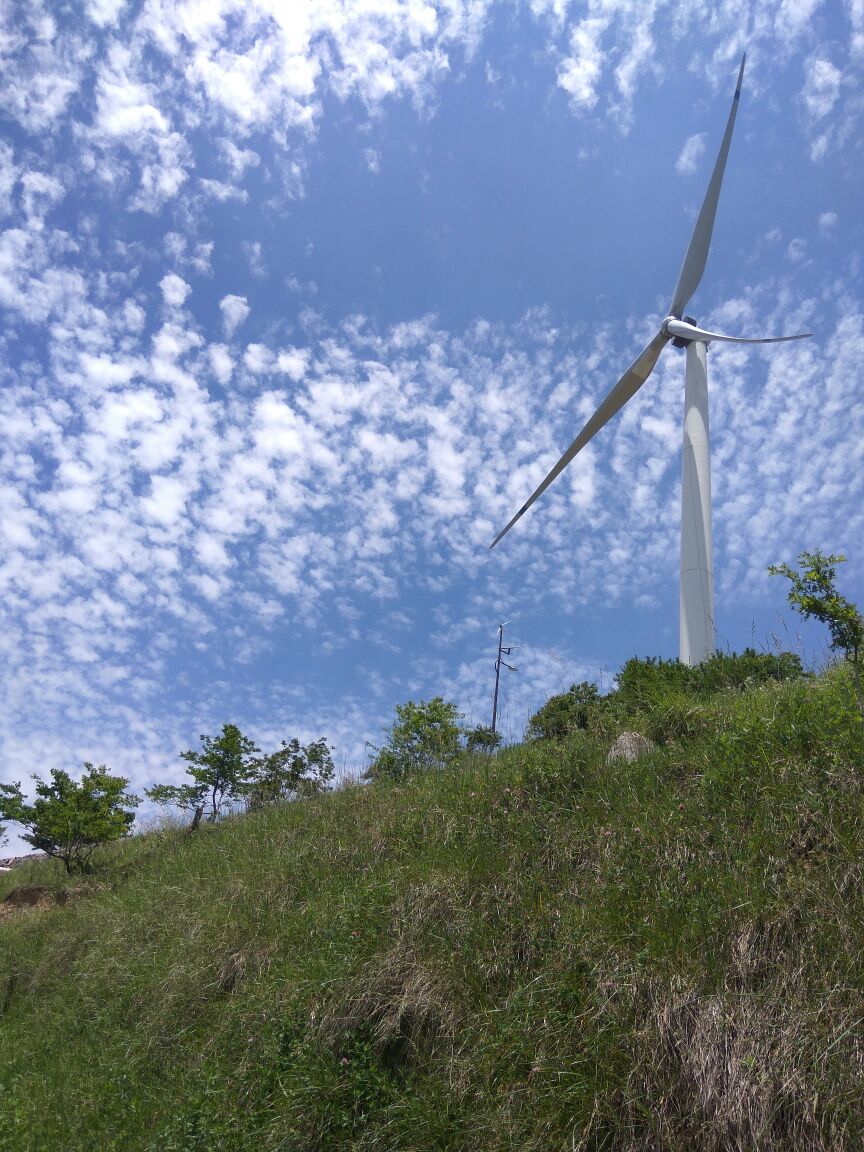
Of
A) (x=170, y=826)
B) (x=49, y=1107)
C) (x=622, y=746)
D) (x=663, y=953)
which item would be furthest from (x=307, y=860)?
(x=170, y=826)

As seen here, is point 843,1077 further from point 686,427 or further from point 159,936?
point 686,427

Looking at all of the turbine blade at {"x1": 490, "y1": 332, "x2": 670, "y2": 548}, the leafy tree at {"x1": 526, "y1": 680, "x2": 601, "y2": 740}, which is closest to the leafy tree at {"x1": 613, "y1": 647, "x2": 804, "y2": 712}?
the leafy tree at {"x1": 526, "y1": 680, "x2": 601, "y2": 740}

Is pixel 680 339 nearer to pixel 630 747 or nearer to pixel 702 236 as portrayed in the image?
pixel 702 236

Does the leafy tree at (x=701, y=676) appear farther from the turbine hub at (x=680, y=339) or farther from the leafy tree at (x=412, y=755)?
the turbine hub at (x=680, y=339)

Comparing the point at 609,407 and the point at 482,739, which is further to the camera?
the point at 609,407

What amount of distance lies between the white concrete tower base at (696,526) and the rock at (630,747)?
834cm

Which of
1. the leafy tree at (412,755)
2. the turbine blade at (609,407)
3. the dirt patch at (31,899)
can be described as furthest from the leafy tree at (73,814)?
the turbine blade at (609,407)

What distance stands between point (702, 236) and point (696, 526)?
8687mm

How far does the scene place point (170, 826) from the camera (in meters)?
15.9

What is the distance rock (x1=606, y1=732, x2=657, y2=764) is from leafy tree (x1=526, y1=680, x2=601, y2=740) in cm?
197

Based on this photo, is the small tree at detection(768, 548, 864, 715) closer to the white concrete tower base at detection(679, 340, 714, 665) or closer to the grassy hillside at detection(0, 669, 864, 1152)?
the grassy hillside at detection(0, 669, 864, 1152)

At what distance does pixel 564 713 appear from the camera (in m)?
13.2

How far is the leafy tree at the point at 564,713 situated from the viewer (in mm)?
11954

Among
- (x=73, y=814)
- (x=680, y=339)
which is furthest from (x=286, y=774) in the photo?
(x=680, y=339)
